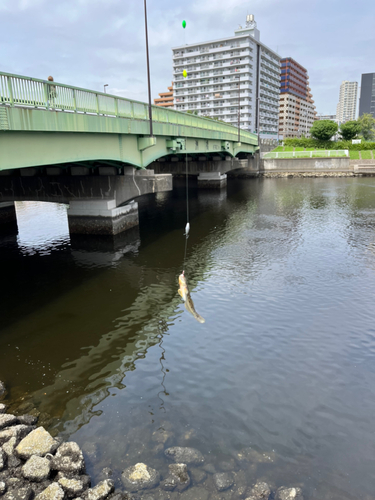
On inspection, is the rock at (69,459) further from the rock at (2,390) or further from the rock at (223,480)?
the rock at (2,390)

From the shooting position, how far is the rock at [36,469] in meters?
5.55

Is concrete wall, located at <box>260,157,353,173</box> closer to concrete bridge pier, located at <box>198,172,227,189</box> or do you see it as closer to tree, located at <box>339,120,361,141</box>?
concrete bridge pier, located at <box>198,172,227,189</box>

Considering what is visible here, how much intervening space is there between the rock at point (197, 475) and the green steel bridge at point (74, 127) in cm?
984

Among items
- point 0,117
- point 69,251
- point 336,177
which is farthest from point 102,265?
point 336,177

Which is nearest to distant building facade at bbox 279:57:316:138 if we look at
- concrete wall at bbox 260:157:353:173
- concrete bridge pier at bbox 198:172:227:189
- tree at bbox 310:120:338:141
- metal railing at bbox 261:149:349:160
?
tree at bbox 310:120:338:141

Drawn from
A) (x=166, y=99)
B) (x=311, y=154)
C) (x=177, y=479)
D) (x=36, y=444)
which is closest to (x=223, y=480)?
(x=177, y=479)

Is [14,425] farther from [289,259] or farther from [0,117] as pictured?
[289,259]

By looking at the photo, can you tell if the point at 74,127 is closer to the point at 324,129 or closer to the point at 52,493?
the point at 52,493

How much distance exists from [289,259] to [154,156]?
11.1 m

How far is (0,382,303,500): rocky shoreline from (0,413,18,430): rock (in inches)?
11.1

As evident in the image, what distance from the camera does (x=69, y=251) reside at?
19719 millimetres

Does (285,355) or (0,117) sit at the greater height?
(0,117)

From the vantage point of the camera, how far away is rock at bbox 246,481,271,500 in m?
5.52

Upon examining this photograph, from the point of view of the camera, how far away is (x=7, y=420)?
22.0 feet
